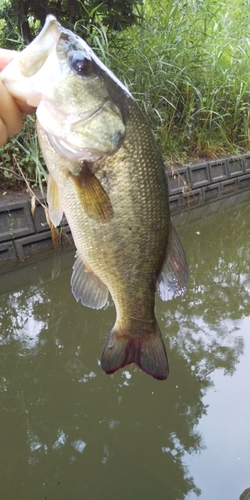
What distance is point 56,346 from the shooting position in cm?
294

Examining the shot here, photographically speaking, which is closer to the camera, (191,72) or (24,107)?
(24,107)

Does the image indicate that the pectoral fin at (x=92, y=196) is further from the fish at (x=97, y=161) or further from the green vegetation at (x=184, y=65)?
the green vegetation at (x=184, y=65)

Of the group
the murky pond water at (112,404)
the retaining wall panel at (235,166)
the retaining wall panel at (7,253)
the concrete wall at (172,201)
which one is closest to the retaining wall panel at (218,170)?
the concrete wall at (172,201)

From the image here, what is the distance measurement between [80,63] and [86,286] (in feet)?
2.17

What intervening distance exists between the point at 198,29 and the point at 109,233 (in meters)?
6.06

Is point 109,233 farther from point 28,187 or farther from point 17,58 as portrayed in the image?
point 28,187

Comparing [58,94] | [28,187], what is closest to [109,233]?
[58,94]

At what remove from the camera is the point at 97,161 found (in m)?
1.15

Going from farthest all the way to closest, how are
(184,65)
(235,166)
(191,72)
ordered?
(235,166), (191,72), (184,65)

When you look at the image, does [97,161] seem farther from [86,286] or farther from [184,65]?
[184,65]

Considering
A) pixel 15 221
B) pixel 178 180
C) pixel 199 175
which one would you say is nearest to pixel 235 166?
pixel 199 175

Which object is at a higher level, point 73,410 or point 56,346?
point 56,346

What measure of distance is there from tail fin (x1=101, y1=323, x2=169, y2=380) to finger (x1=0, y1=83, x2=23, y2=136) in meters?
0.72

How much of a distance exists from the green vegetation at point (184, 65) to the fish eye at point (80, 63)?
317 cm
